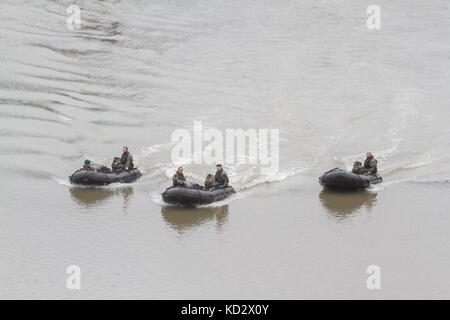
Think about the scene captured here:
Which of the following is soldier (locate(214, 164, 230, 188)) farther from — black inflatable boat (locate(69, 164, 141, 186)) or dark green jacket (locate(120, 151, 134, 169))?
dark green jacket (locate(120, 151, 134, 169))

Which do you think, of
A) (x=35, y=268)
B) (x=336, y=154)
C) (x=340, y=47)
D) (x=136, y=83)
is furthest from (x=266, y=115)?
(x=35, y=268)

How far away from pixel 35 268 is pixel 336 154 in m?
15.7

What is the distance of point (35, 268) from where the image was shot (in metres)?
22.1

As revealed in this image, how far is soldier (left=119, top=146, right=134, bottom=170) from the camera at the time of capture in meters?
29.4

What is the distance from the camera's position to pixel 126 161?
96.8 ft

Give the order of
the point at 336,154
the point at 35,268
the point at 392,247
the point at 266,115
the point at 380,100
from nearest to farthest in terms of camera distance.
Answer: the point at 35,268, the point at 392,247, the point at 336,154, the point at 266,115, the point at 380,100

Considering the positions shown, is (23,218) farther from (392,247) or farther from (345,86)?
(345,86)

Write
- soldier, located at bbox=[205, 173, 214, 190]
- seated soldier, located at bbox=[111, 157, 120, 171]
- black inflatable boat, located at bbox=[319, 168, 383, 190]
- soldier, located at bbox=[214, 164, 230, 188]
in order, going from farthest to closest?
seated soldier, located at bbox=[111, 157, 120, 171] < black inflatable boat, located at bbox=[319, 168, 383, 190] < soldier, located at bbox=[214, 164, 230, 188] < soldier, located at bbox=[205, 173, 214, 190]

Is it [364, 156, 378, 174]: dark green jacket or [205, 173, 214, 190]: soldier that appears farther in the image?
[364, 156, 378, 174]: dark green jacket

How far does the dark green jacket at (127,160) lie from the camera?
96.5 feet

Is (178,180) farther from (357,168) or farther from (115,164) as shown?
(357,168)

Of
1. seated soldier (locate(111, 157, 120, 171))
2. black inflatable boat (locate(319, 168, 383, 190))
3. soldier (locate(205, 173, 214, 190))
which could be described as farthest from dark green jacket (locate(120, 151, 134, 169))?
black inflatable boat (locate(319, 168, 383, 190))

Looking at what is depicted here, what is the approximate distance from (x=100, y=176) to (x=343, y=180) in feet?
30.0
